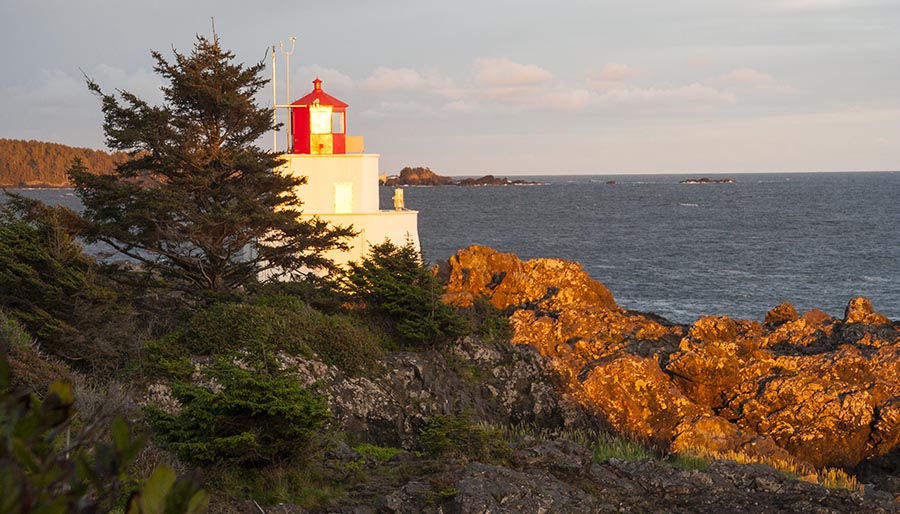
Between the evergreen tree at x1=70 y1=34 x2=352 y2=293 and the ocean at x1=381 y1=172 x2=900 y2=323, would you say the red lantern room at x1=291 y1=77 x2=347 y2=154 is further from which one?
the ocean at x1=381 y1=172 x2=900 y2=323

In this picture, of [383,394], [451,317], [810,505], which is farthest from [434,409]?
[810,505]

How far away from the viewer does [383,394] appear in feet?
40.2

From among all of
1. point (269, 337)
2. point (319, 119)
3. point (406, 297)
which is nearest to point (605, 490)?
point (269, 337)

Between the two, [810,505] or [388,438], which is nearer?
[810,505]

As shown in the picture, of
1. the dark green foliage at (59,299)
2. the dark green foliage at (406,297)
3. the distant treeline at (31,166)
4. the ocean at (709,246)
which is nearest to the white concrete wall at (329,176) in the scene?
the dark green foliage at (406,297)

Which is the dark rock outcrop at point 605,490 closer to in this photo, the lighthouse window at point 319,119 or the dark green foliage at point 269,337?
the dark green foliage at point 269,337

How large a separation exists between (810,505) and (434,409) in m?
6.11

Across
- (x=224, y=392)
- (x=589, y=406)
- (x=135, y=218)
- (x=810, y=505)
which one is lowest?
(x=589, y=406)

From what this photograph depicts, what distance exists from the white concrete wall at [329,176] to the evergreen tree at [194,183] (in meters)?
7.94

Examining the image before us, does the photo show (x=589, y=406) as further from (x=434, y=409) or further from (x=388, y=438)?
(x=388, y=438)

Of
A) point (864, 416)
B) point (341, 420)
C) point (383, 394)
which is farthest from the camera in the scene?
point (864, 416)

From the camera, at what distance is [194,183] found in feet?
53.8

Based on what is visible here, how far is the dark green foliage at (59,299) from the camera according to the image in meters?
11.6

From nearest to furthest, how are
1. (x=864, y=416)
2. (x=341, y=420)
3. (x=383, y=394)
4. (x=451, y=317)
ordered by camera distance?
(x=341, y=420) < (x=383, y=394) < (x=864, y=416) < (x=451, y=317)
